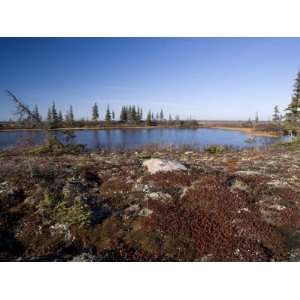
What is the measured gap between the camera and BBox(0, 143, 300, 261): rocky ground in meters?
5.94

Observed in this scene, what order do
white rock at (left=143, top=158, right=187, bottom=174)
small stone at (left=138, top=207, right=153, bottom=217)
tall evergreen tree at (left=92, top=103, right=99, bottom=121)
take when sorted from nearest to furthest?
1. small stone at (left=138, top=207, right=153, bottom=217)
2. white rock at (left=143, top=158, right=187, bottom=174)
3. tall evergreen tree at (left=92, top=103, right=99, bottom=121)

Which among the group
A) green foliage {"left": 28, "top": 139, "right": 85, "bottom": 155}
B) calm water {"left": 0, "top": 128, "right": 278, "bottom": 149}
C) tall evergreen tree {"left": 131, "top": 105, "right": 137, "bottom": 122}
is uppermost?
→ tall evergreen tree {"left": 131, "top": 105, "right": 137, "bottom": 122}

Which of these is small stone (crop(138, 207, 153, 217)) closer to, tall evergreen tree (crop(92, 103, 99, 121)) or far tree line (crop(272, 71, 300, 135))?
far tree line (crop(272, 71, 300, 135))

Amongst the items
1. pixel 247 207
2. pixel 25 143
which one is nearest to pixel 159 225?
pixel 247 207

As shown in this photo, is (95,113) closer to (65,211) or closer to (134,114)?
(134,114)

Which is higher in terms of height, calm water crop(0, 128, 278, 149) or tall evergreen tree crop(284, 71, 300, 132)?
tall evergreen tree crop(284, 71, 300, 132)

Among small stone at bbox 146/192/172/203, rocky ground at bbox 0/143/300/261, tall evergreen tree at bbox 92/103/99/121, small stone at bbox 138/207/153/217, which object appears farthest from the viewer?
tall evergreen tree at bbox 92/103/99/121

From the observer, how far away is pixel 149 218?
752 cm

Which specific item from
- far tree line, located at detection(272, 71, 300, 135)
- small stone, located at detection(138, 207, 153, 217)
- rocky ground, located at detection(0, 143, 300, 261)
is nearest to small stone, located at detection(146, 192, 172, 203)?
rocky ground, located at detection(0, 143, 300, 261)

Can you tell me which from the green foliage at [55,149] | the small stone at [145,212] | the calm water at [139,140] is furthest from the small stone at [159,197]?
the green foliage at [55,149]

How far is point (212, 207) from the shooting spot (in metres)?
8.35

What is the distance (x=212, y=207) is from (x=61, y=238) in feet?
18.4

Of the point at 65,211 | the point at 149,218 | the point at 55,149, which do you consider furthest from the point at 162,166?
the point at 55,149
